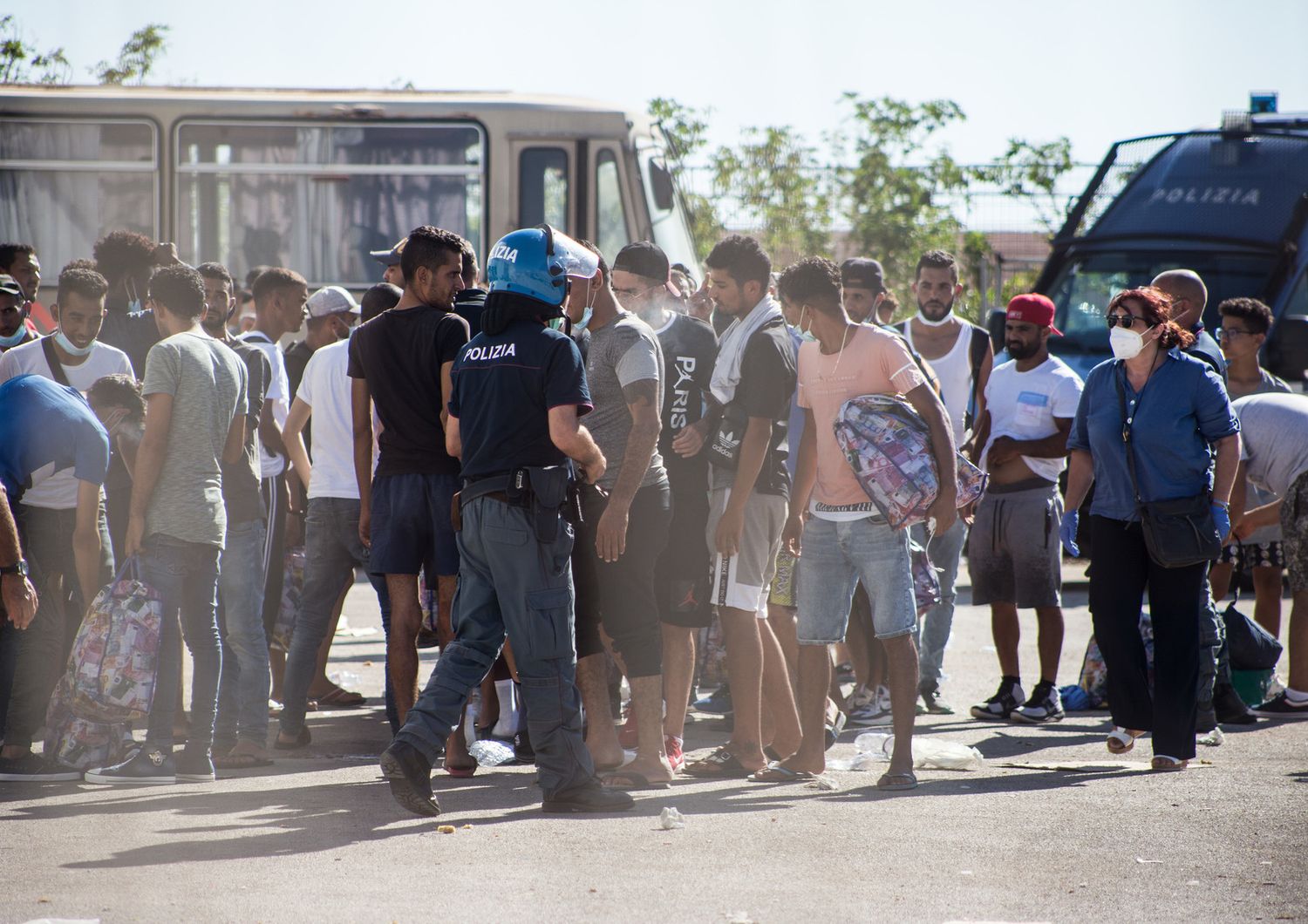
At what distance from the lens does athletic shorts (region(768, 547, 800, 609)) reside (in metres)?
6.94

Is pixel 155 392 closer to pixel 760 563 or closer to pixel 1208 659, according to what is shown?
pixel 760 563

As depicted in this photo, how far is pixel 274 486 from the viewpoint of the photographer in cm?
730

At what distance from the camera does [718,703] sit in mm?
8016

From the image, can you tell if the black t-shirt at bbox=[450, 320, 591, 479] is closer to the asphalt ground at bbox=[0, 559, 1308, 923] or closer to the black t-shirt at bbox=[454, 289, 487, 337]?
the black t-shirt at bbox=[454, 289, 487, 337]

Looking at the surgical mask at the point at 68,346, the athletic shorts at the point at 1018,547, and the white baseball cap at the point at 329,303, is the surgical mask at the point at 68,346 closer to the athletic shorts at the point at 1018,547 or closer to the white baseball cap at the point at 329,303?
the white baseball cap at the point at 329,303

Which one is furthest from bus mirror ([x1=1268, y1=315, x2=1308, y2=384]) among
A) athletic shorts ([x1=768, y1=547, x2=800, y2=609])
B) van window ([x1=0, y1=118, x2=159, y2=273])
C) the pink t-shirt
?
van window ([x1=0, y1=118, x2=159, y2=273])

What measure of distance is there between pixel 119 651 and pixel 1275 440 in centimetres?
565

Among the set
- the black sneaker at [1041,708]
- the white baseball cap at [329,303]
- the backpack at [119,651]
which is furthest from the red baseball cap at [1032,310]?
the backpack at [119,651]

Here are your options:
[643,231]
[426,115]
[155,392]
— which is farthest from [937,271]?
[426,115]

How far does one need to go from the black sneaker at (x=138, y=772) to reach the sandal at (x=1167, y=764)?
4.02 meters

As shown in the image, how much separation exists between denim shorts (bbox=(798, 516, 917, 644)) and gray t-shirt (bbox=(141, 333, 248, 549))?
236cm

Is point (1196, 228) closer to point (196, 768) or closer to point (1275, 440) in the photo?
point (1275, 440)

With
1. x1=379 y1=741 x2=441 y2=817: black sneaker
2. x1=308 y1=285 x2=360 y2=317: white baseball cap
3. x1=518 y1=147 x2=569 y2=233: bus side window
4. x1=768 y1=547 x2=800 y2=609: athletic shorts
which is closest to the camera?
x1=379 y1=741 x2=441 y2=817: black sneaker

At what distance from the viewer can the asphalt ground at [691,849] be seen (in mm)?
4258
